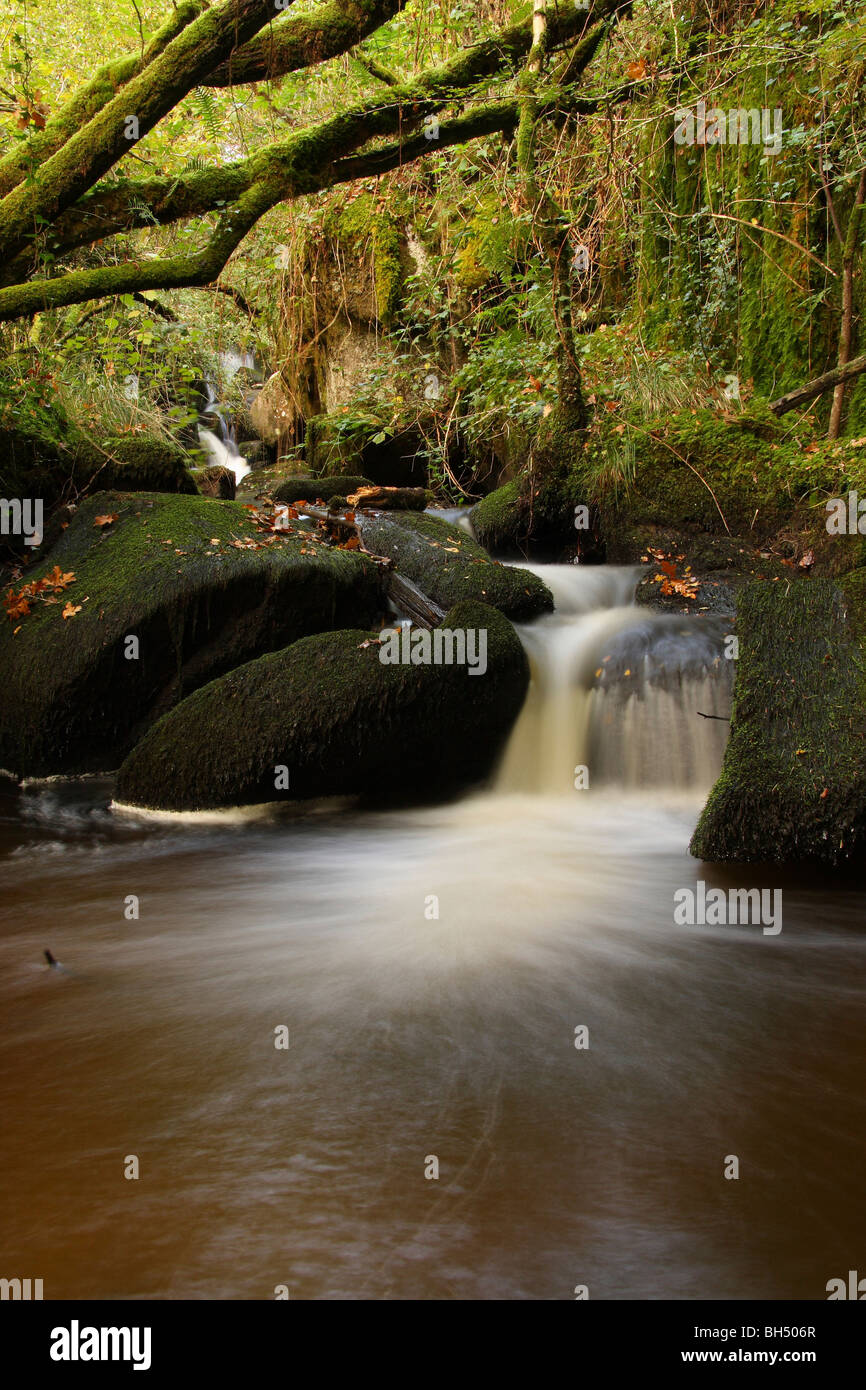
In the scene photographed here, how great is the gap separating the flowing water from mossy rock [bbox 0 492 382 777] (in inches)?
45.8

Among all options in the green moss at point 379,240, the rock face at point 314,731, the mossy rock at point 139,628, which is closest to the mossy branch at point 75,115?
the mossy rock at point 139,628

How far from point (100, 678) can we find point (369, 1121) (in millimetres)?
4469

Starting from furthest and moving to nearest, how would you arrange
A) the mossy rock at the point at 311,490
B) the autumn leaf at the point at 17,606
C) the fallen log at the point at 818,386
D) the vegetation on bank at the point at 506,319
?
the mossy rock at the point at 311,490 → the fallen log at the point at 818,386 → the autumn leaf at the point at 17,606 → the vegetation on bank at the point at 506,319

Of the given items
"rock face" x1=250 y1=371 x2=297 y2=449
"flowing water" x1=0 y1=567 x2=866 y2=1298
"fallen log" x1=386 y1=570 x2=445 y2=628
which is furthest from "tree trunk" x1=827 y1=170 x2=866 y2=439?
"rock face" x1=250 y1=371 x2=297 y2=449

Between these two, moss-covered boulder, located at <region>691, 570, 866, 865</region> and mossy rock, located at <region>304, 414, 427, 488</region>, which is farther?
mossy rock, located at <region>304, 414, 427, 488</region>

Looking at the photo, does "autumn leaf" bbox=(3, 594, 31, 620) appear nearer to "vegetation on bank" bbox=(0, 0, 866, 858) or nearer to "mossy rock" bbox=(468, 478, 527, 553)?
"vegetation on bank" bbox=(0, 0, 866, 858)

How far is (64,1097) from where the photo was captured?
8.04 feet

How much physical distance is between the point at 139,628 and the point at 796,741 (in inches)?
168

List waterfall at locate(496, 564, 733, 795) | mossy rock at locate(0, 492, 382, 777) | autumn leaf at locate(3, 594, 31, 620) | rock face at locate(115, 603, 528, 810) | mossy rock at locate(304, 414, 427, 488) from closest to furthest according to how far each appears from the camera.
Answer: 1. rock face at locate(115, 603, 528, 810)
2. waterfall at locate(496, 564, 733, 795)
3. mossy rock at locate(0, 492, 382, 777)
4. autumn leaf at locate(3, 594, 31, 620)
5. mossy rock at locate(304, 414, 427, 488)

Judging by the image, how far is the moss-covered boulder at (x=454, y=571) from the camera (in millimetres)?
7141

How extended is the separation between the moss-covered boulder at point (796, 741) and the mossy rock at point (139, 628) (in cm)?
331

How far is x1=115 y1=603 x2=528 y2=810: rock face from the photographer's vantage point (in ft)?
18.1

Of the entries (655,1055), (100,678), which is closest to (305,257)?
(100,678)

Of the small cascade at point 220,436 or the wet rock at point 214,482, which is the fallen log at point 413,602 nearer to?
the wet rock at point 214,482
